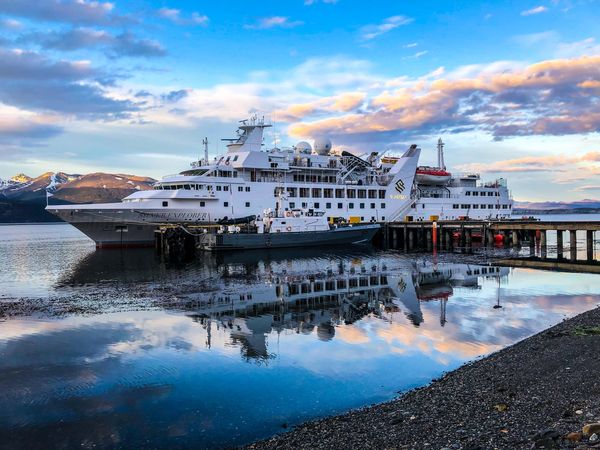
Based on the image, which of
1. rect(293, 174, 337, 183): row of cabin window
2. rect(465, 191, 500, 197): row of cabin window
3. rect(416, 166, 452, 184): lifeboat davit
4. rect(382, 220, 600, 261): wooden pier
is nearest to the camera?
rect(382, 220, 600, 261): wooden pier

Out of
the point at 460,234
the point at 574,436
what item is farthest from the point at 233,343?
the point at 460,234

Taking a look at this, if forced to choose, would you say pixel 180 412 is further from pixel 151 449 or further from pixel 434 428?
pixel 434 428

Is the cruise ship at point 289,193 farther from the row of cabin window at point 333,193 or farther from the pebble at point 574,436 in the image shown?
the pebble at point 574,436

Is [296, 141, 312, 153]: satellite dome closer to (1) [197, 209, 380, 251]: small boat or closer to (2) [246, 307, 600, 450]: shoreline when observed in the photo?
(1) [197, 209, 380, 251]: small boat

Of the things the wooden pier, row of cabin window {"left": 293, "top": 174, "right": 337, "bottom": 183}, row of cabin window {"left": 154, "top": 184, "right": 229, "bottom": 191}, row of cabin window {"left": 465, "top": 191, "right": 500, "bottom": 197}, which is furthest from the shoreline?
row of cabin window {"left": 465, "top": 191, "right": 500, "bottom": 197}

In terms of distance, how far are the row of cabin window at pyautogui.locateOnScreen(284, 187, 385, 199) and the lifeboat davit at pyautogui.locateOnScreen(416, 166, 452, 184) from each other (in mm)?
7347

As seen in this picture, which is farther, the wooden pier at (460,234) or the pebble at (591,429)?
the wooden pier at (460,234)

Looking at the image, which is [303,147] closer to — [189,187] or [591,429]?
[189,187]

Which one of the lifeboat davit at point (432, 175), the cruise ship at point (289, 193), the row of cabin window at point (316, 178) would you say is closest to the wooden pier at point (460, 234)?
the cruise ship at point (289, 193)

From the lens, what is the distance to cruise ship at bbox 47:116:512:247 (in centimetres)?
4953

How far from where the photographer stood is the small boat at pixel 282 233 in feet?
148

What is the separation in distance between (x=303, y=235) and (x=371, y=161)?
23.5 m

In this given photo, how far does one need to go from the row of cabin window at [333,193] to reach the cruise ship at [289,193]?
114 millimetres

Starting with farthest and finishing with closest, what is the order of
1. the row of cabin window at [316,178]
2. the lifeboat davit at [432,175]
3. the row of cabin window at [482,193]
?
the row of cabin window at [482,193] < the lifeboat davit at [432,175] < the row of cabin window at [316,178]
